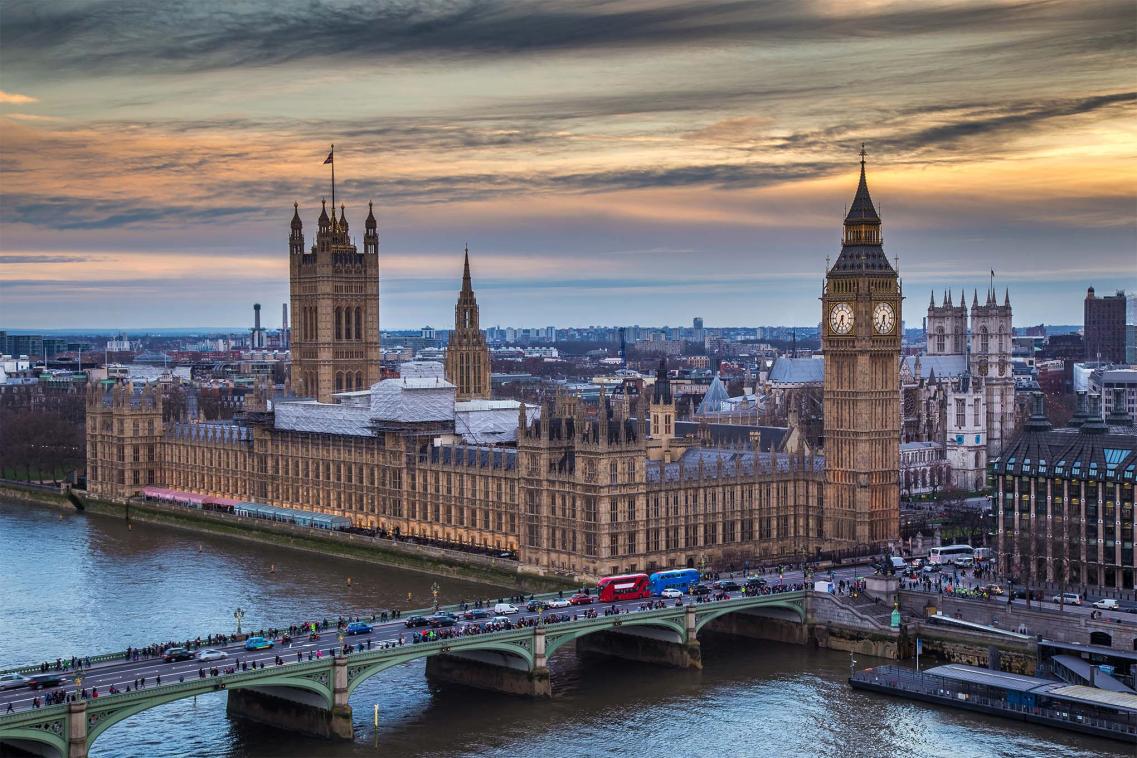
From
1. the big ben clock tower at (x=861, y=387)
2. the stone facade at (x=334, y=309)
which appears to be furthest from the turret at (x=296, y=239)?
the big ben clock tower at (x=861, y=387)

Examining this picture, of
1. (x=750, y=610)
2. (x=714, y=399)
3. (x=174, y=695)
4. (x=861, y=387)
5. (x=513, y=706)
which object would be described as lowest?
(x=513, y=706)

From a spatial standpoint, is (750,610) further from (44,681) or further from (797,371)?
(797,371)

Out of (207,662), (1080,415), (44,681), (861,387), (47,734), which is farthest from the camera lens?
(861,387)

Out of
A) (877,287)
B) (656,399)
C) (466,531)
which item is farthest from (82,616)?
(877,287)

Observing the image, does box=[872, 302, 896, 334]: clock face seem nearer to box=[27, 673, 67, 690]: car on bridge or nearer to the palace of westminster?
the palace of westminster

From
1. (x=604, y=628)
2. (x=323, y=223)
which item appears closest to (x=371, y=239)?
(x=323, y=223)

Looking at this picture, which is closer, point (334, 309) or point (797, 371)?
point (334, 309)

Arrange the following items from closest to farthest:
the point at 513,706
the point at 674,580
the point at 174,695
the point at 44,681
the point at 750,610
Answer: the point at 174,695
the point at 44,681
the point at 513,706
the point at 750,610
the point at 674,580
